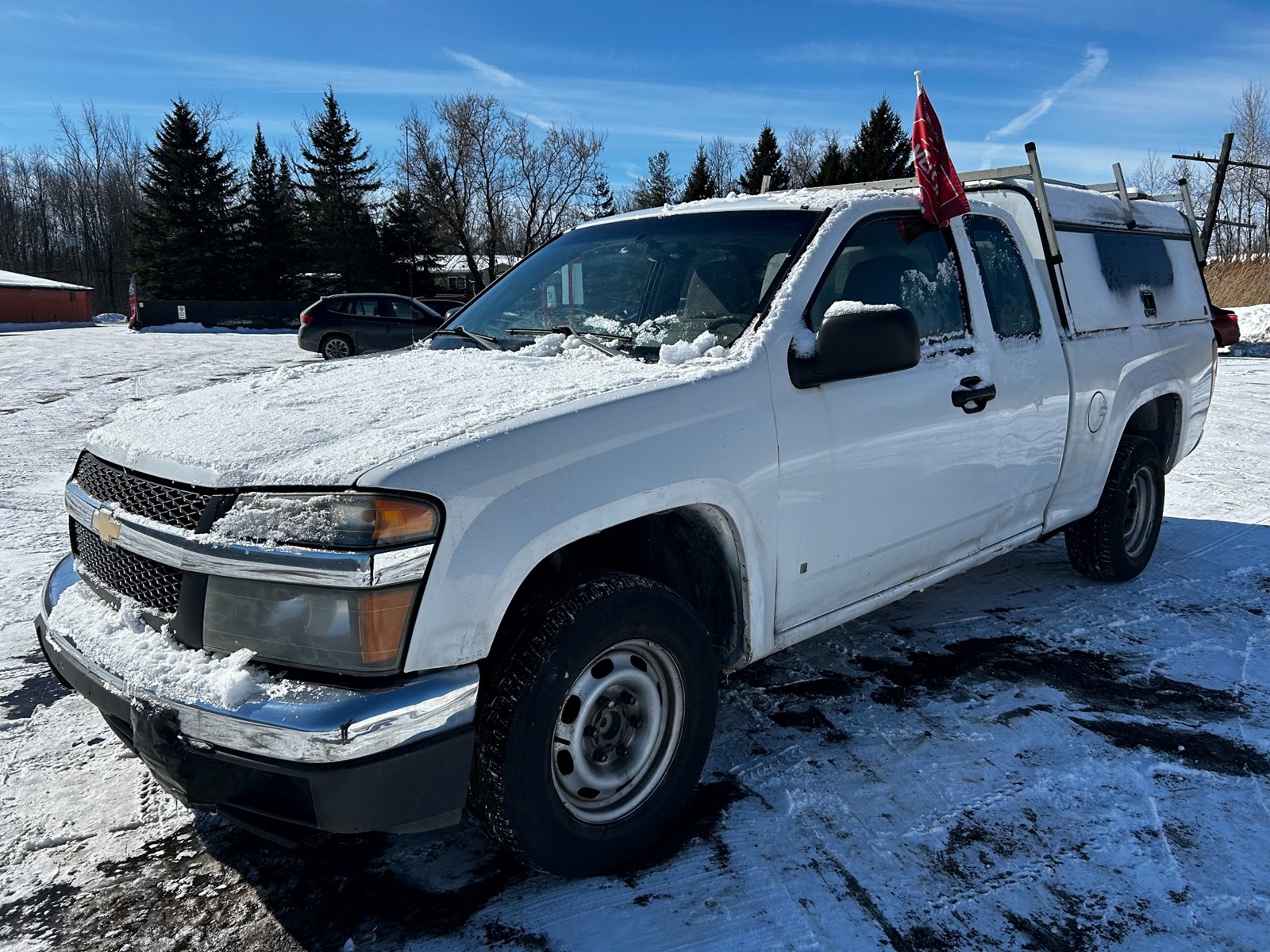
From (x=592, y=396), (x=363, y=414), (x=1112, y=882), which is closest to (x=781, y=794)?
(x=1112, y=882)

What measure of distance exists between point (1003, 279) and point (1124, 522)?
5.80ft

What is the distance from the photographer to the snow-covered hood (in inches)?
83.9

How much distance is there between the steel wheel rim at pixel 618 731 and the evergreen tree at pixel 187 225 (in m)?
48.1

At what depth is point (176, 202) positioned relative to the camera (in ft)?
148

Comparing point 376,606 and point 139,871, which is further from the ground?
point 376,606

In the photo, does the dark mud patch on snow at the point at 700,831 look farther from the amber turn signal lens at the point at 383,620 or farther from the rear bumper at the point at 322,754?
the amber turn signal lens at the point at 383,620

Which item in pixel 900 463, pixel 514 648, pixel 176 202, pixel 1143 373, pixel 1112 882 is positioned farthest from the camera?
pixel 176 202

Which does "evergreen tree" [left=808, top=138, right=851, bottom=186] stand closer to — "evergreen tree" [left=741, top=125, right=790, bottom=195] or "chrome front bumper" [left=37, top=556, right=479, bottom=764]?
"evergreen tree" [left=741, top=125, right=790, bottom=195]

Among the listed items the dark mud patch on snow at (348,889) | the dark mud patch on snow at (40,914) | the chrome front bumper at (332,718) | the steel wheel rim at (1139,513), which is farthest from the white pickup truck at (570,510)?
the steel wheel rim at (1139,513)

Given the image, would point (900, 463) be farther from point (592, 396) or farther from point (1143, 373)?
point (1143, 373)

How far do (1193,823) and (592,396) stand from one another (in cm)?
222

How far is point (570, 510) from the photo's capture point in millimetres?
2229

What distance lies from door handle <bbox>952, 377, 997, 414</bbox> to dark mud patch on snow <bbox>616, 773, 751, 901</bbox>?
1.66 metres

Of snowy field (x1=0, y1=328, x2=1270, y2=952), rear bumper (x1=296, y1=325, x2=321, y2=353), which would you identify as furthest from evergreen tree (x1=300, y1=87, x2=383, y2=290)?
snowy field (x1=0, y1=328, x2=1270, y2=952)
